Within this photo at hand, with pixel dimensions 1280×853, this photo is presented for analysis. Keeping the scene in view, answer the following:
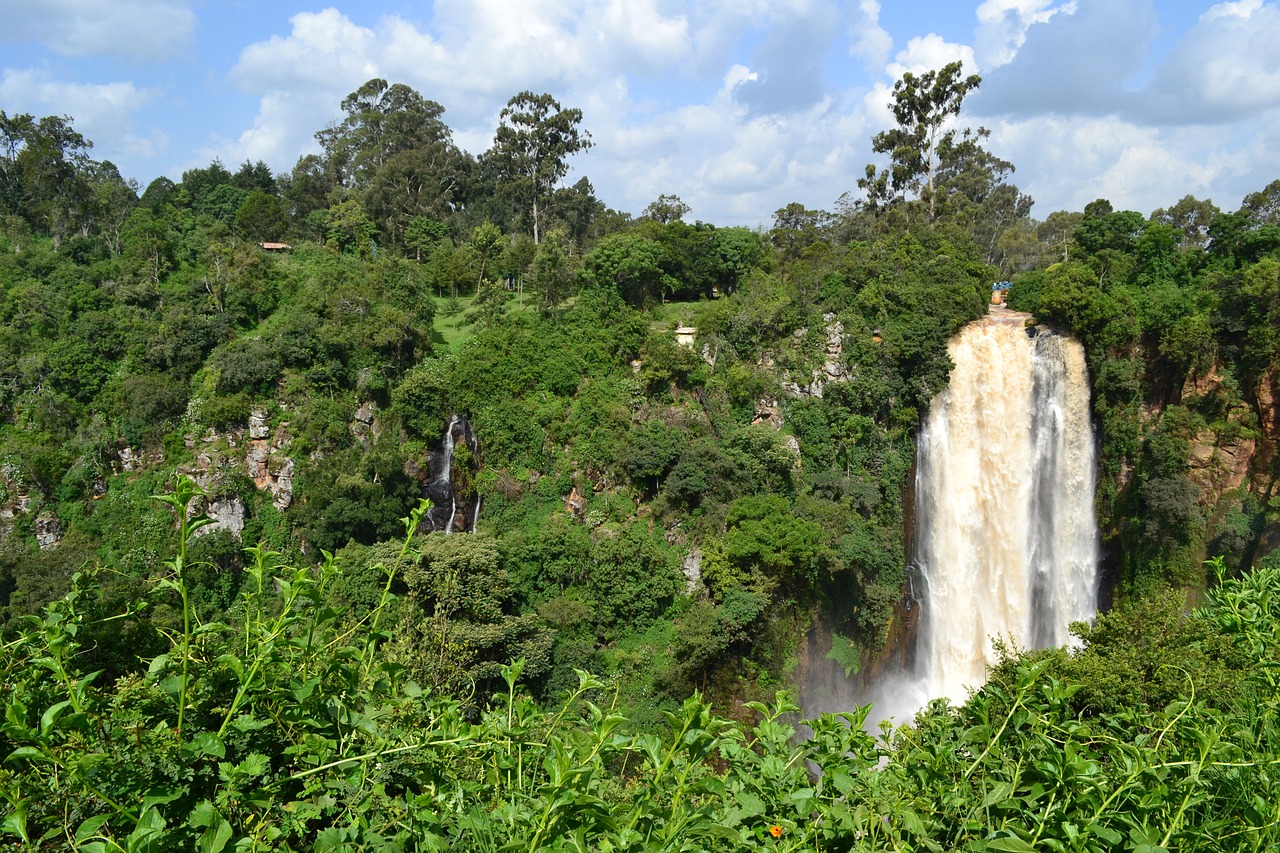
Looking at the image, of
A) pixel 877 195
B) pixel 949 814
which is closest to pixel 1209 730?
pixel 949 814

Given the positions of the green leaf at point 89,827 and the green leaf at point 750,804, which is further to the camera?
the green leaf at point 750,804

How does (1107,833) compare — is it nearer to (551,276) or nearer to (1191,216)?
(551,276)

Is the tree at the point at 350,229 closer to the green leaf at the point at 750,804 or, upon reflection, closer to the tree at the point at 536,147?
the tree at the point at 536,147

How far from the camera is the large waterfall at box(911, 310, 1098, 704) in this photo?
20.6 meters

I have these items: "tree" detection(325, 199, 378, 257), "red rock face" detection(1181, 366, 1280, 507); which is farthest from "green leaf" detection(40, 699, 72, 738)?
"tree" detection(325, 199, 378, 257)

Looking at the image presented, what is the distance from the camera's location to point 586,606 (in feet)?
58.2

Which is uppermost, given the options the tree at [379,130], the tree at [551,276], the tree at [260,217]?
the tree at [379,130]

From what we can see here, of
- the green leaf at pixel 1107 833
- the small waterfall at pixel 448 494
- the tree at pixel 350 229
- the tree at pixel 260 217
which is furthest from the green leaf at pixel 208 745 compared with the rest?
the tree at pixel 260 217

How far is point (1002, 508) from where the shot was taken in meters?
21.0

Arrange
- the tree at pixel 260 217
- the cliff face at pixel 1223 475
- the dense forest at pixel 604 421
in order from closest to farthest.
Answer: the dense forest at pixel 604 421, the cliff face at pixel 1223 475, the tree at pixel 260 217

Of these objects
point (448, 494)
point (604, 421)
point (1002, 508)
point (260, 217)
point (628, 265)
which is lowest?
point (1002, 508)

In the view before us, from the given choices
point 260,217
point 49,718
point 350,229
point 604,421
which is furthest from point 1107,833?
point 260,217

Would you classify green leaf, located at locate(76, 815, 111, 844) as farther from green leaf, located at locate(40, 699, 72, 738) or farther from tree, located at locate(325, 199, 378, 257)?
tree, located at locate(325, 199, 378, 257)

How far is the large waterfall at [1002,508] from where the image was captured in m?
20.6
